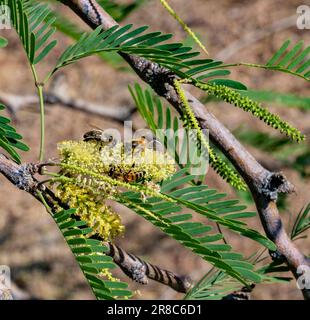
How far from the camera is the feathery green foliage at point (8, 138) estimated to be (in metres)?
0.61

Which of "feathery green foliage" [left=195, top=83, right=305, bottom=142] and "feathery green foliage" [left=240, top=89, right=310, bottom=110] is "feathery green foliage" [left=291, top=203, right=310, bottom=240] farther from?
"feathery green foliage" [left=240, top=89, right=310, bottom=110]

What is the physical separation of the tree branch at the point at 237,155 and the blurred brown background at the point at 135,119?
4.73 feet

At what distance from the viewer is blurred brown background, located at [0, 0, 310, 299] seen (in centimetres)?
233

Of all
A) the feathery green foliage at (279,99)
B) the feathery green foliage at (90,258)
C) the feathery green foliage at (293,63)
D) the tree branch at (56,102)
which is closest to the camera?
the feathery green foliage at (90,258)

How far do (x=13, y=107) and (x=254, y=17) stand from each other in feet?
5.48

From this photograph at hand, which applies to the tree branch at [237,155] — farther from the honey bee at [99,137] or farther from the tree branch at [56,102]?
the tree branch at [56,102]

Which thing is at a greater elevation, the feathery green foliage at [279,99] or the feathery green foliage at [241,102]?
the feathery green foliage at [279,99]

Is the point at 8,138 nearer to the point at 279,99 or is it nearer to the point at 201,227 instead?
the point at 201,227

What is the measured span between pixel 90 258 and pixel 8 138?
0.17 metres

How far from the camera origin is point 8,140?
2.14ft

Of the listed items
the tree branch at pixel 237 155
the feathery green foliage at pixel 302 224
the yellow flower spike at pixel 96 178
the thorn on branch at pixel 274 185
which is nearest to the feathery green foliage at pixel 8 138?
the yellow flower spike at pixel 96 178

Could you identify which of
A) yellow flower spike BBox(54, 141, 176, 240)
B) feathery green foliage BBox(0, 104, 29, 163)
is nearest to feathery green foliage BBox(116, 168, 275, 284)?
yellow flower spike BBox(54, 141, 176, 240)

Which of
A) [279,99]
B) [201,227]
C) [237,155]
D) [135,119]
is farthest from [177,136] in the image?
[135,119]

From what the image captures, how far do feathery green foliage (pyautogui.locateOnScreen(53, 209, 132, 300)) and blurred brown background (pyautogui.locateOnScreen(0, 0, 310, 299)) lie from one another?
5.30 feet
